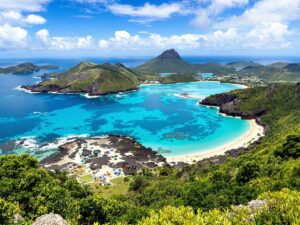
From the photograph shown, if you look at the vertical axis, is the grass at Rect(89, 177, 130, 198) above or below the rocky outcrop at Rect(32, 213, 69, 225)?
below

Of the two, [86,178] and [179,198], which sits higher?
[179,198]

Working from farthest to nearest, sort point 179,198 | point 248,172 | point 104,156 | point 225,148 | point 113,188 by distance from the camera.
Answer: point 225,148 < point 104,156 < point 113,188 < point 248,172 < point 179,198

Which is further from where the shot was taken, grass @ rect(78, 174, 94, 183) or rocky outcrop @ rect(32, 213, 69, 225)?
grass @ rect(78, 174, 94, 183)

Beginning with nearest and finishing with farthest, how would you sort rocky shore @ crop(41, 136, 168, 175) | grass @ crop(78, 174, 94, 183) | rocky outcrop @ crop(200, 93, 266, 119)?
grass @ crop(78, 174, 94, 183), rocky shore @ crop(41, 136, 168, 175), rocky outcrop @ crop(200, 93, 266, 119)

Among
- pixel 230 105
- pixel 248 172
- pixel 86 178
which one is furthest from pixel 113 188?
pixel 230 105

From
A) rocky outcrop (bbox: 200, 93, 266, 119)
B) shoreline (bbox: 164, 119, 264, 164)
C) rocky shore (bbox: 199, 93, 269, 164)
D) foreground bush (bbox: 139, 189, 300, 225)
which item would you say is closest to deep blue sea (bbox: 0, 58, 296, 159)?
shoreline (bbox: 164, 119, 264, 164)

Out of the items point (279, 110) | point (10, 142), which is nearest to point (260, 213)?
point (10, 142)

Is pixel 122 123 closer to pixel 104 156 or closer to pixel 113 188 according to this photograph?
pixel 104 156

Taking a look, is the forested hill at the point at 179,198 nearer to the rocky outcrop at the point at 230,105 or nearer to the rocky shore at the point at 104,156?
the rocky shore at the point at 104,156

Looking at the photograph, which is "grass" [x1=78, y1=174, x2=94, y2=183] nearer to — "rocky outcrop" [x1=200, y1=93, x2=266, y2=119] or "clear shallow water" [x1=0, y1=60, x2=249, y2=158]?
"clear shallow water" [x1=0, y1=60, x2=249, y2=158]
